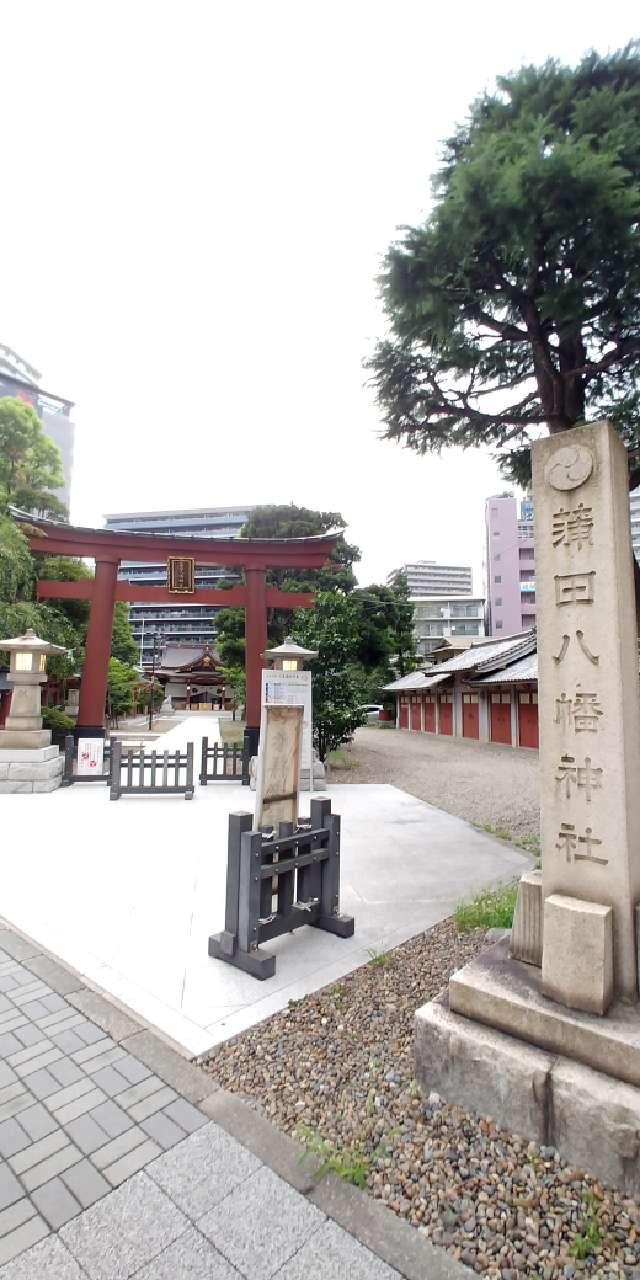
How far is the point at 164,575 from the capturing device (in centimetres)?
8600

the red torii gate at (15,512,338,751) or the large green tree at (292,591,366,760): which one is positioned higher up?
the red torii gate at (15,512,338,751)

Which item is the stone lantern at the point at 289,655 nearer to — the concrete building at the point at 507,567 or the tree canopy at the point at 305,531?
the tree canopy at the point at 305,531

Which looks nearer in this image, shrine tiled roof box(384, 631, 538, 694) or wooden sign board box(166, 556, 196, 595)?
wooden sign board box(166, 556, 196, 595)

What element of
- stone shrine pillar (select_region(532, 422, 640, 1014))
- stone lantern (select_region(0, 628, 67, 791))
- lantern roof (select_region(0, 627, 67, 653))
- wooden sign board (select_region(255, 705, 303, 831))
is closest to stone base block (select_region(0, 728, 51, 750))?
stone lantern (select_region(0, 628, 67, 791))

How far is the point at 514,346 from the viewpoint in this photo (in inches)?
260

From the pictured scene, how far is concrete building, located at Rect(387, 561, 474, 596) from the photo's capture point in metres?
108

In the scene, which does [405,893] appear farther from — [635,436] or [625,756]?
[635,436]

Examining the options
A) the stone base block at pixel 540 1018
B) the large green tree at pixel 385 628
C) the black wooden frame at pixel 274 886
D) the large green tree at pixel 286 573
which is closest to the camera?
the stone base block at pixel 540 1018

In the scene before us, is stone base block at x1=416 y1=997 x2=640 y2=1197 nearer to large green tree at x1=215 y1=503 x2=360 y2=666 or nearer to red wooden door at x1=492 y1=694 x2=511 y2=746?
red wooden door at x1=492 y1=694 x2=511 y2=746

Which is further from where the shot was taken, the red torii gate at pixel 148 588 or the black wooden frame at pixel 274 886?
the red torii gate at pixel 148 588

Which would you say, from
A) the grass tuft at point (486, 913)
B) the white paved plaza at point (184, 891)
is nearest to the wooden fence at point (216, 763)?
the white paved plaza at point (184, 891)

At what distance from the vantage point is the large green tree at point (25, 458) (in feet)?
59.3

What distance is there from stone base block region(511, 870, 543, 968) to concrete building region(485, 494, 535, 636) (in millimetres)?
59127

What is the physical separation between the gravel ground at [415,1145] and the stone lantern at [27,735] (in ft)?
27.5
